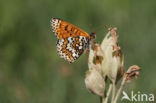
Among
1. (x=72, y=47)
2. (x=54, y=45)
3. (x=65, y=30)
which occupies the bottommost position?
(x=72, y=47)

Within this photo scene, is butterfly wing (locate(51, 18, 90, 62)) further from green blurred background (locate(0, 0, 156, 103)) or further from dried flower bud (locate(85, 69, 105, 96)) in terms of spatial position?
green blurred background (locate(0, 0, 156, 103))

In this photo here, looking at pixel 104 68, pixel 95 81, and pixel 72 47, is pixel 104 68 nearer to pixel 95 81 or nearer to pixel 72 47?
pixel 95 81

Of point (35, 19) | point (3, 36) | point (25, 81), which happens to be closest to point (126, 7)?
point (35, 19)

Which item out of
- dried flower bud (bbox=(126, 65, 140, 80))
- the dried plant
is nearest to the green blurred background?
dried flower bud (bbox=(126, 65, 140, 80))

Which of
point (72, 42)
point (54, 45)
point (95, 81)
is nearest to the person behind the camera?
point (95, 81)

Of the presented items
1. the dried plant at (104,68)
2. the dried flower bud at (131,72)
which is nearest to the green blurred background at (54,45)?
the dried flower bud at (131,72)

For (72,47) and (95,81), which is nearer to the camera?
(95,81)

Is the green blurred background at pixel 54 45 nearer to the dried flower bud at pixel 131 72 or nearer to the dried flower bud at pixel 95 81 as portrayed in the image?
the dried flower bud at pixel 131 72

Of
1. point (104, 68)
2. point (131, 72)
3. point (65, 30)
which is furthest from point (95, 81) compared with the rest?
point (65, 30)
